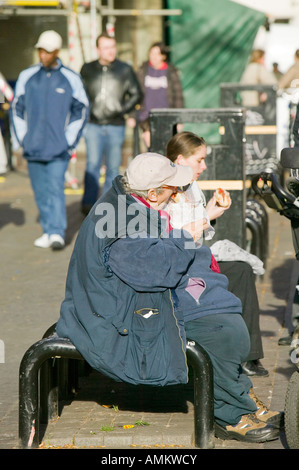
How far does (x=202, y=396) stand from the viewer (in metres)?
4.56

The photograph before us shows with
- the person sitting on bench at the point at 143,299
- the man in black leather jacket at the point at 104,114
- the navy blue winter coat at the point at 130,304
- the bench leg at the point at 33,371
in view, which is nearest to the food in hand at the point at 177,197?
the person sitting on bench at the point at 143,299

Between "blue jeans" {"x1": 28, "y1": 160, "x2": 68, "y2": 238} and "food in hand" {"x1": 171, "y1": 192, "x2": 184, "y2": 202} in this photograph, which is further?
"blue jeans" {"x1": 28, "y1": 160, "x2": 68, "y2": 238}

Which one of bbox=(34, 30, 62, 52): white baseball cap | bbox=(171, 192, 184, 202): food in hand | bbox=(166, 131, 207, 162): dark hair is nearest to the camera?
bbox=(171, 192, 184, 202): food in hand

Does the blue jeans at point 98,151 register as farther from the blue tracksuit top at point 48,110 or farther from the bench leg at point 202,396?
the bench leg at point 202,396

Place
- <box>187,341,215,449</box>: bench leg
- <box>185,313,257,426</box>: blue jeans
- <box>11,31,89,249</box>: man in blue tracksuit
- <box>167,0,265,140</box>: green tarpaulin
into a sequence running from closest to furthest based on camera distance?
<box>187,341,215,449</box>: bench leg < <box>185,313,257,426</box>: blue jeans < <box>11,31,89,249</box>: man in blue tracksuit < <box>167,0,265,140</box>: green tarpaulin

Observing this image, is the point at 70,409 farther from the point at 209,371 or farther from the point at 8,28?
the point at 8,28

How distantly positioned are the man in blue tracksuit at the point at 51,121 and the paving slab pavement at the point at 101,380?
0.42m

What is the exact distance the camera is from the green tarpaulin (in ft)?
53.4

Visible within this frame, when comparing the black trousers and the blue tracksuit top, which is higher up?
the blue tracksuit top

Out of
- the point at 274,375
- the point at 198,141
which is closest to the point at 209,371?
the point at 274,375

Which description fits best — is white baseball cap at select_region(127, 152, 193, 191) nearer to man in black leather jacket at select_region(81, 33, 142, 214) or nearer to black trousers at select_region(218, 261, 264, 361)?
black trousers at select_region(218, 261, 264, 361)

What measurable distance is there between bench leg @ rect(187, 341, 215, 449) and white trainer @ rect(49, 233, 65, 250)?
5390mm

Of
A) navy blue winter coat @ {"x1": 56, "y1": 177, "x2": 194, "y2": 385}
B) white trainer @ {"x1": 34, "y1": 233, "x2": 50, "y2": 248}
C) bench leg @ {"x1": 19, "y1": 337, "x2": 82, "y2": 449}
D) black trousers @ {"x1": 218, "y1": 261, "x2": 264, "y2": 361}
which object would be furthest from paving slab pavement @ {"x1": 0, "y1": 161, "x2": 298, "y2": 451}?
navy blue winter coat @ {"x1": 56, "y1": 177, "x2": 194, "y2": 385}

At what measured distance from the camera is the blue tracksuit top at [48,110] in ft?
32.3
